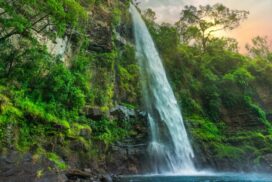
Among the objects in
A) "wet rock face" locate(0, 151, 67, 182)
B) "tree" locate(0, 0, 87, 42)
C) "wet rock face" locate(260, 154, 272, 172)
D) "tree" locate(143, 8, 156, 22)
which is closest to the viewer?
"wet rock face" locate(0, 151, 67, 182)

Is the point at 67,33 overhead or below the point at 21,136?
overhead

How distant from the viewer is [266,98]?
29.4 metres

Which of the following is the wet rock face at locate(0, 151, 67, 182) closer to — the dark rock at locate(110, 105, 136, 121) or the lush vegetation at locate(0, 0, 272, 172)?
the lush vegetation at locate(0, 0, 272, 172)

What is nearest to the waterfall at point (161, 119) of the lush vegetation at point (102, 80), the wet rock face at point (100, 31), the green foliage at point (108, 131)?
the lush vegetation at point (102, 80)

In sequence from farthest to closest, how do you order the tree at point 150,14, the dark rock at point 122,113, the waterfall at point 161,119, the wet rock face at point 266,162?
1. the tree at point 150,14
2. the wet rock face at point 266,162
3. the waterfall at point 161,119
4. the dark rock at point 122,113

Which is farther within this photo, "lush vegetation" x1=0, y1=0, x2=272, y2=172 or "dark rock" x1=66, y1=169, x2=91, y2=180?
Answer: "lush vegetation" x1=0, y1=0, x2=272, y2=172

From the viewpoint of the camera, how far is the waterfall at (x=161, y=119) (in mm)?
16734

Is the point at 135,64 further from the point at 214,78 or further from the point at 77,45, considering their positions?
the point at 214,78

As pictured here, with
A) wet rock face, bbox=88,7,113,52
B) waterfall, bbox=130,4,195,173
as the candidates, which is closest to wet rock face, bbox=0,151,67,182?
waterfall, bbox=130,4,195,173

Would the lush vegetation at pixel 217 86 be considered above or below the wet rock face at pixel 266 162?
above

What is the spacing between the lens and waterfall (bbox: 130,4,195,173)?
16.7 m

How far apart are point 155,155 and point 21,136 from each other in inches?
354

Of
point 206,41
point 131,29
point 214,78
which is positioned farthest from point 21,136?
point 206,41

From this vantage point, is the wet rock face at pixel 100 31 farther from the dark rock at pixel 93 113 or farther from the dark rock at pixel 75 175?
the dark rock at pixel 75 175
